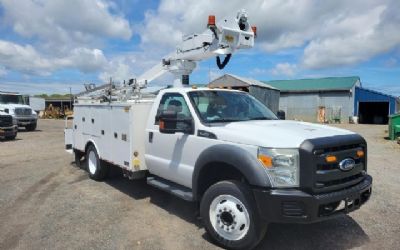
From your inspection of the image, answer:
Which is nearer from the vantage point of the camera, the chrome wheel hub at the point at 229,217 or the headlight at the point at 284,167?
the headlight at the point at 284,167

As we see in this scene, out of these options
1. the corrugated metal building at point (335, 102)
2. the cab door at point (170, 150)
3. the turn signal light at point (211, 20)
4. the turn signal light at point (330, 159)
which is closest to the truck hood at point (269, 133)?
the turn signal light at point (330, 159)

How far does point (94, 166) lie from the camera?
28.0 ft

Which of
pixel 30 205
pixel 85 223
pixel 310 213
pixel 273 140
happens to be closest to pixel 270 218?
pixel 310 213

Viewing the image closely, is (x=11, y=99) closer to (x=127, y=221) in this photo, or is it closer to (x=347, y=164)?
(x=127, y=221)

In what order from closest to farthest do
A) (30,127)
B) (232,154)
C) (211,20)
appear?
(232,154)
(211,20)
(30,127)

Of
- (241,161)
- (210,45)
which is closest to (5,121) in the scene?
(210,45)

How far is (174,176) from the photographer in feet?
19.2

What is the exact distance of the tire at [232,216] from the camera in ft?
14.6

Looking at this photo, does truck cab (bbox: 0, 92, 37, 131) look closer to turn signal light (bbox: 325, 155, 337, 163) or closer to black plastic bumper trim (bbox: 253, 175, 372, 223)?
black plastic bumper trim (bbox: 253, 175, 372, 223)

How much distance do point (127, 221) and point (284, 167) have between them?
2.81 meters

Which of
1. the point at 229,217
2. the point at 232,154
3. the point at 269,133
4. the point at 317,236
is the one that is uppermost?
the point at 269,133

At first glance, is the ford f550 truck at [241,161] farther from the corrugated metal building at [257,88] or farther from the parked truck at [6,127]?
the corrugated metal building at [257,88]

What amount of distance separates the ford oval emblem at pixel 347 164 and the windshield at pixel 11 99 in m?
26.1

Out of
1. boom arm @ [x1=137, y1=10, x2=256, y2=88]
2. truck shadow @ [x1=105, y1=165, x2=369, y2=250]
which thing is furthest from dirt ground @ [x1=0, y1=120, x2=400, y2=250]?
boom arm @ [x1=137, y1=10, x2=256, y2=88]
